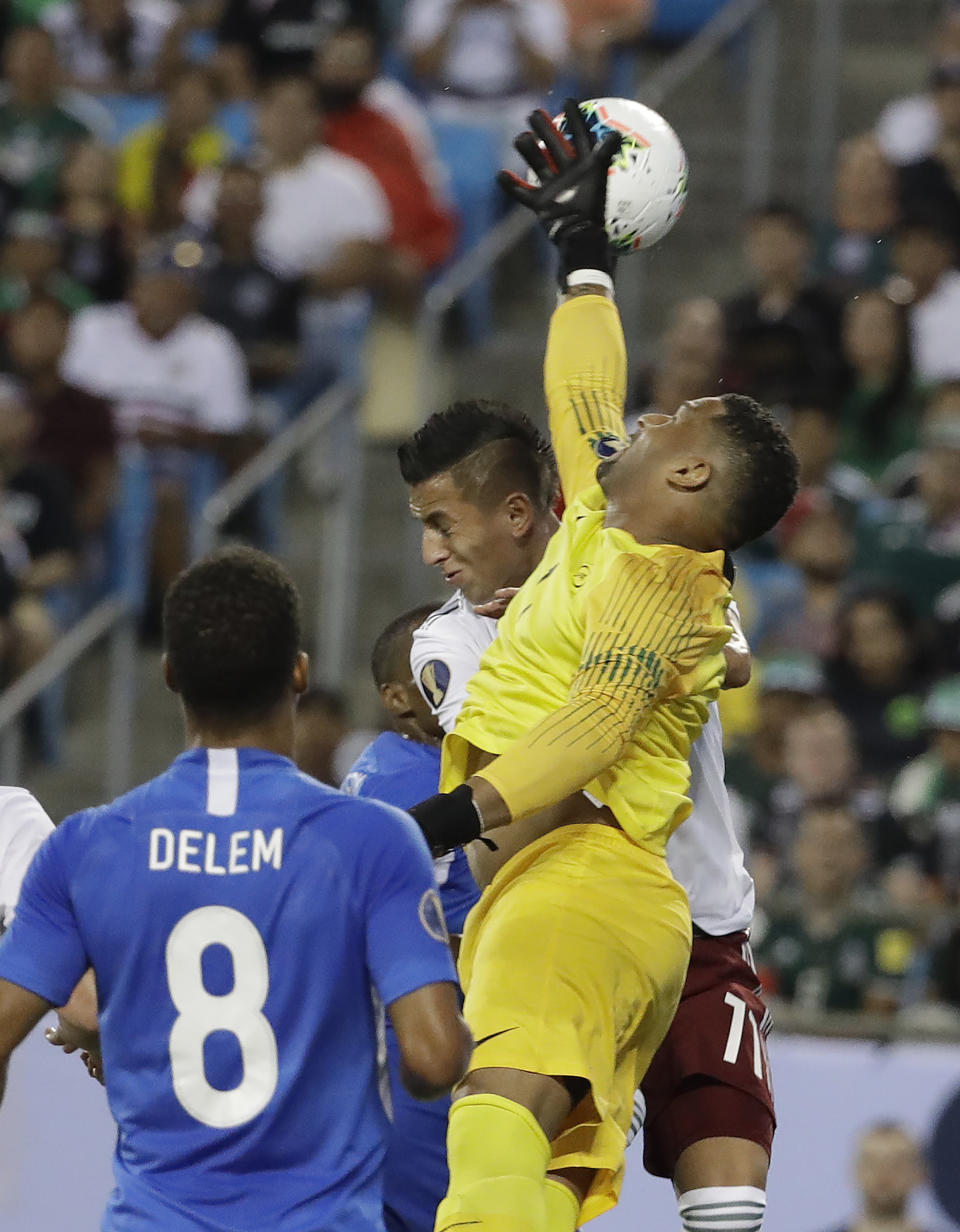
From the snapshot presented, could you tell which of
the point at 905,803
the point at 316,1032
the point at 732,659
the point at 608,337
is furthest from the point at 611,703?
the point at 905,803

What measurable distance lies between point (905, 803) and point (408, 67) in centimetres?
566

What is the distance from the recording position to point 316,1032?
360 cm

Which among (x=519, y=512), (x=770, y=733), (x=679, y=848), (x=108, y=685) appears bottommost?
(x=679, y=848)

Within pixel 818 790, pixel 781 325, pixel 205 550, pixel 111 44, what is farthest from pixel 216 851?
pixel 111 44

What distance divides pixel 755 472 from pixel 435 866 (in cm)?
118

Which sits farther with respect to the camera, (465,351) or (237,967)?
(465,351)

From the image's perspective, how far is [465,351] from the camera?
37.8ft

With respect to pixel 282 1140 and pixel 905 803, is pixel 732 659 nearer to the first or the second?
pixel 282 1140

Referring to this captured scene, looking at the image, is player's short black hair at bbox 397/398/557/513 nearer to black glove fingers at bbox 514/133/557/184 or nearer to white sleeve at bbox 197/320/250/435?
black glove fingers at bbox 514/133/557/184

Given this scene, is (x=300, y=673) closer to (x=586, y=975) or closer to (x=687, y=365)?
(x=586, y=975)

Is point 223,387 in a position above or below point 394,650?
above

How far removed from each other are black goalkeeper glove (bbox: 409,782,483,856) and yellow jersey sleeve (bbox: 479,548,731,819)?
2.3 inches

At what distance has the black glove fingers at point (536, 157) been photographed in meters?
5.21

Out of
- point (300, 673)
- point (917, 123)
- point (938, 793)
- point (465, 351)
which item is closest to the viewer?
point (300, 673)
